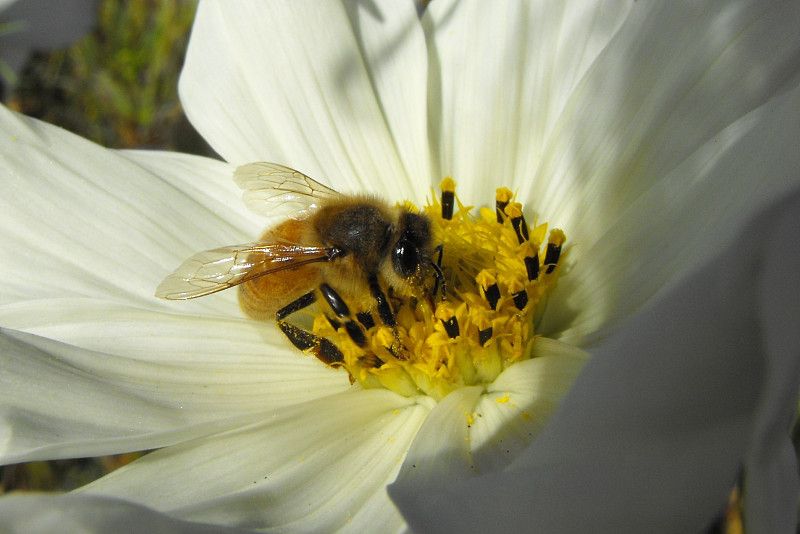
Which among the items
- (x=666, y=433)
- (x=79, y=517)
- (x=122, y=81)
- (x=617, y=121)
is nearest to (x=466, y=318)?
(x=617, y=121)

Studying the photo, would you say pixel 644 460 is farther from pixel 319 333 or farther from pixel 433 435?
pixel 319 333

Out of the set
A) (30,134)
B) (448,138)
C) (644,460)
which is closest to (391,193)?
(448,138)

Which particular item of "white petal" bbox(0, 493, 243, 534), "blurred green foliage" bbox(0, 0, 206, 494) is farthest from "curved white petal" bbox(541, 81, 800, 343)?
"blurred green foliage" bbox(0, 0, 206, 494)

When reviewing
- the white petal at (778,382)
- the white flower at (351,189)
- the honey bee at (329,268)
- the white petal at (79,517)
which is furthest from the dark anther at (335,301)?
the white petal at (778,382)

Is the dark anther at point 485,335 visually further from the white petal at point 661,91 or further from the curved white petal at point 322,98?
the curved white petal at point 322,98

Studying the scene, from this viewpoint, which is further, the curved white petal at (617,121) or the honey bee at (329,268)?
the honey bee at (329,268)

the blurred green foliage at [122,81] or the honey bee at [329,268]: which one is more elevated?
the blurred green foliage at [122,81]

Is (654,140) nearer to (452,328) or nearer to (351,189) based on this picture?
(452,328)
